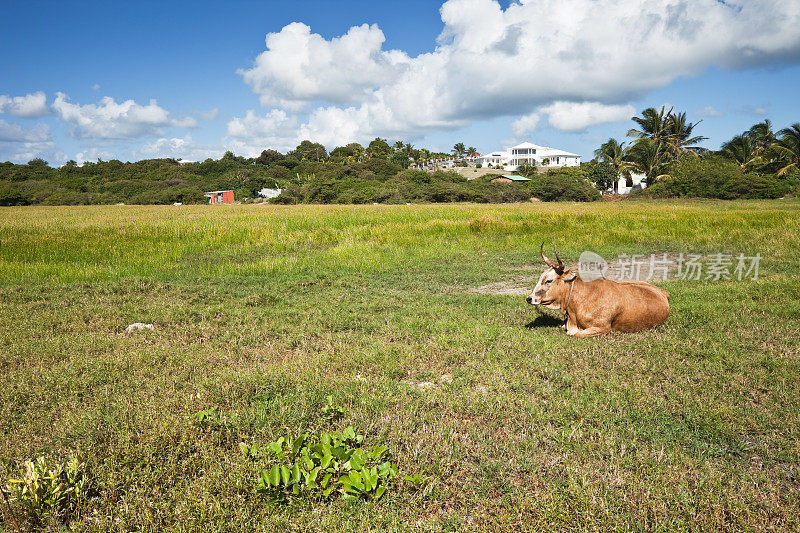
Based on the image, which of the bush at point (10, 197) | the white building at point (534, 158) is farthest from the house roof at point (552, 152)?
the bush at point (10, 197)

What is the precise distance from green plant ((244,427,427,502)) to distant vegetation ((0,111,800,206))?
183 feet

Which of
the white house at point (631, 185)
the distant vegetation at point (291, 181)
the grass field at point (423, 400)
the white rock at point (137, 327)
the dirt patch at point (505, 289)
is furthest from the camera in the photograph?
the white house at point (631, 185)

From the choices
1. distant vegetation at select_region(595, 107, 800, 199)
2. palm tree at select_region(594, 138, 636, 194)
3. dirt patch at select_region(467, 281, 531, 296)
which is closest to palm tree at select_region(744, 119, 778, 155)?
distant vegetation at select_region(595, 107, 800, 199)

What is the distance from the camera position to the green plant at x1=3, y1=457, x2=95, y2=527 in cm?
310

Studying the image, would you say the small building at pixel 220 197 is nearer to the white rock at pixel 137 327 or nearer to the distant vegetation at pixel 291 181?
the distant vegetation at pixel 291 181

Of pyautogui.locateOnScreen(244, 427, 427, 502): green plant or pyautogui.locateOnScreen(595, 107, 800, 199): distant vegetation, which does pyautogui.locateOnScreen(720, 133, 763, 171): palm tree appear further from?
pyautogui.locateOnScreen(244, 427, 427, 502): green plant

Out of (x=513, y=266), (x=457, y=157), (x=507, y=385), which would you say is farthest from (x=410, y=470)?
(x=457, y=157)

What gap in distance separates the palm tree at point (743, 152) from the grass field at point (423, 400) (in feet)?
196

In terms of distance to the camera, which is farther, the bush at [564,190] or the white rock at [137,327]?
the bush at [564,190]

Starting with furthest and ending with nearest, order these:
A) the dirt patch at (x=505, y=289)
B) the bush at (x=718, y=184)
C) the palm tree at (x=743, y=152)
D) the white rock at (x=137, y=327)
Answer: the palm tree at (x=743, y=152), the bush at (x=718, y=184), the dirt patch at (x=505, y=289), the white rock at (x=137, y=327)

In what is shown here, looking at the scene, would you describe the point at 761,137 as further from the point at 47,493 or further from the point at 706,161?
the point at 47,493

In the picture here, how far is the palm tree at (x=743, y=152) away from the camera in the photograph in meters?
57.9

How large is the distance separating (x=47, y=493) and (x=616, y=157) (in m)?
77.8

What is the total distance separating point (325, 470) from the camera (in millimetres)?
3570
